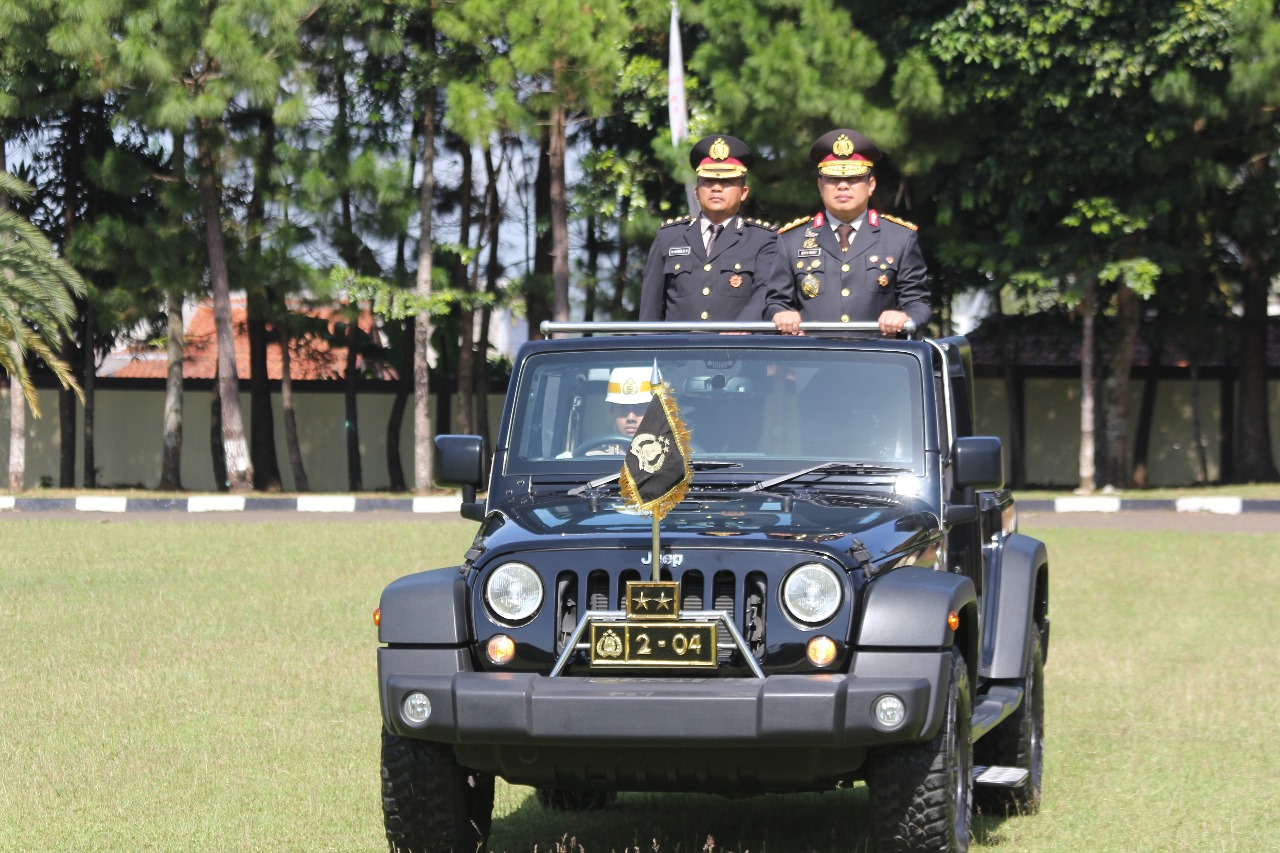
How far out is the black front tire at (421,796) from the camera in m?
6.05

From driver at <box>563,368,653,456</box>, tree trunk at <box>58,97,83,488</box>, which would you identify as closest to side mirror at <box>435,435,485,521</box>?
driver at <box>563,368,653,456</box>

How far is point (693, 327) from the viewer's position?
707cm

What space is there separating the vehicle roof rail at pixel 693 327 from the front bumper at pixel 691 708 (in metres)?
1.73

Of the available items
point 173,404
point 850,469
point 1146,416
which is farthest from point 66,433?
point 850,469

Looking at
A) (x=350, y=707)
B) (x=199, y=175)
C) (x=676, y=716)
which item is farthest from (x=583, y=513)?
(x=199, y=175)

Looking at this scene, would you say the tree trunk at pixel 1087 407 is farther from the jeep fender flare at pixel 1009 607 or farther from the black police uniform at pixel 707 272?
the jeep fender flare at pixel 1009 607

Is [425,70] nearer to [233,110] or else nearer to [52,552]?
[233,110]

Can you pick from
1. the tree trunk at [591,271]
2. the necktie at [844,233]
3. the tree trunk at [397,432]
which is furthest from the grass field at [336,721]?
the tree trunk at [397,432]

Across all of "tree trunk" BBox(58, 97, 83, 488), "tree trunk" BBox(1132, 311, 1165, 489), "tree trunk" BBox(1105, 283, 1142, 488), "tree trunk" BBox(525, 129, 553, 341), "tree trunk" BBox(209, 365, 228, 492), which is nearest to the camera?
"tree trunk" BBox(1105, 283, 1142, 488)

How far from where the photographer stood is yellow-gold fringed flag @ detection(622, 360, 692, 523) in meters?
5.83

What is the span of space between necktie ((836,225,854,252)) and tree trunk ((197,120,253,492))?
888 inches

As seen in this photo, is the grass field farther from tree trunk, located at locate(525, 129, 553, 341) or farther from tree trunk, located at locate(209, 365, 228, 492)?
tree trunk, located at locate(209, 365, 228, 492)

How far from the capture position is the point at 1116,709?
10.1m

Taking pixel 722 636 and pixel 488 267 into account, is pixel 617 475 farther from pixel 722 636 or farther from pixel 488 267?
pixel 488 267
